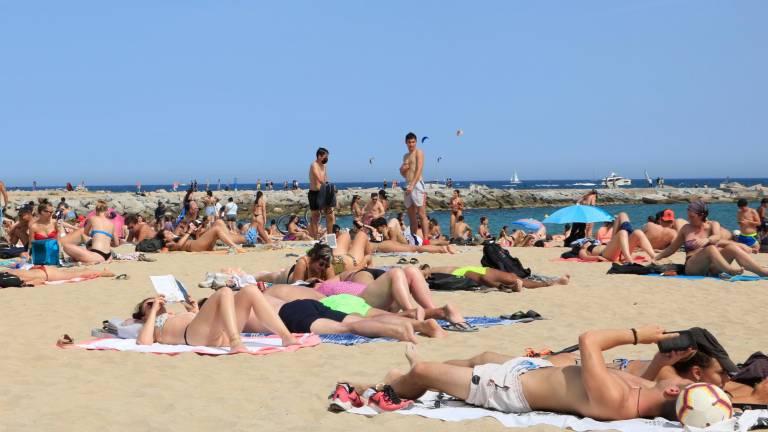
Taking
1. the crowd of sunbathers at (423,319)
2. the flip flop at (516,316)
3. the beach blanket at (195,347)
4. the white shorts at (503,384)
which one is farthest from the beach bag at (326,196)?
the white shorts at (503,384)

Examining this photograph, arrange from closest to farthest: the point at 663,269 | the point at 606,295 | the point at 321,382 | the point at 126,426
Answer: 1. the point at 126,426
2. the point at 321,382
3. the point at 606,295
4. the point at 663,269

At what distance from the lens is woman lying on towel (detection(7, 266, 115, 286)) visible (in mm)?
10344

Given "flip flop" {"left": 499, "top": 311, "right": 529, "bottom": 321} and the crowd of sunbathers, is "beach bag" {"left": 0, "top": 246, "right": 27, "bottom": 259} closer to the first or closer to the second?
the crowd of sunbathers

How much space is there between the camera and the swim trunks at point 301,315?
21.7 feet

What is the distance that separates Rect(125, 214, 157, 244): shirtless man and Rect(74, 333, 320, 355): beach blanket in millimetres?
10514

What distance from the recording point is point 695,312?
803 cm

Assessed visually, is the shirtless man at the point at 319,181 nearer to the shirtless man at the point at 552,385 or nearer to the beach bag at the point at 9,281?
the beach bag at the point at 9,281

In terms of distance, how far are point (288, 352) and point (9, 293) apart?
514cm

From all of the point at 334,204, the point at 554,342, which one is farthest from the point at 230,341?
the point at 334,204

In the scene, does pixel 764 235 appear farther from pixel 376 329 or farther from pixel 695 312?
pixel 376 329

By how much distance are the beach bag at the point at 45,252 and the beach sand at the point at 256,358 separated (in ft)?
5.24

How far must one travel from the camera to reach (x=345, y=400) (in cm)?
447

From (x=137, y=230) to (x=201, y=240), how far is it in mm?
3032

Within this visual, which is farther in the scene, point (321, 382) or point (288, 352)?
point (288, 352)
